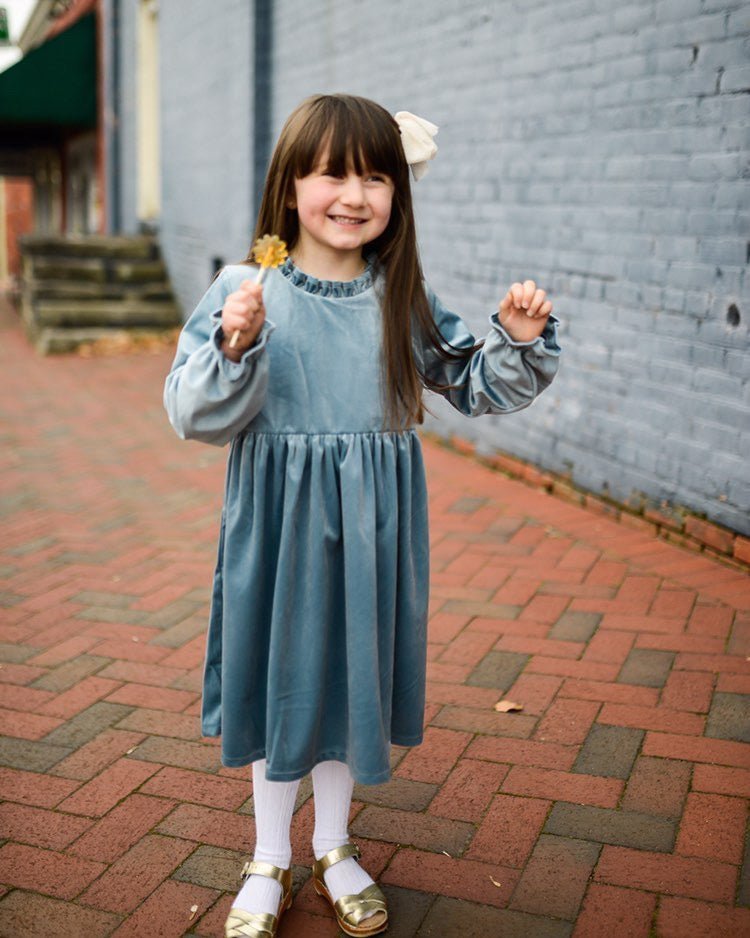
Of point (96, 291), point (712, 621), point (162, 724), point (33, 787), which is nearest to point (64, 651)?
point (162, 724)

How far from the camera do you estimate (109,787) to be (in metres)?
2.69

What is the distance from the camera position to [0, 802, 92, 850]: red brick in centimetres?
245

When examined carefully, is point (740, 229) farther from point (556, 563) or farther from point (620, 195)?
point (556, 563)

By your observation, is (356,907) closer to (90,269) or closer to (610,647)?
(610,647)

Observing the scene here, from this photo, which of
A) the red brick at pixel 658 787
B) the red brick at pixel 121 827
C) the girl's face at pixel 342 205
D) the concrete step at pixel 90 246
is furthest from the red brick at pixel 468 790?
the concrete step at pixel 90 246

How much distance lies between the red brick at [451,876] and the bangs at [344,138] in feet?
4.88

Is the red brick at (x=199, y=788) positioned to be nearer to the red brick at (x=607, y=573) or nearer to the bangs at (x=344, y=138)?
the bangs at (x=344, y=138)

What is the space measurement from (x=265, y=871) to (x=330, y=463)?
2.81 feet

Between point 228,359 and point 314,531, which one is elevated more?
point 228,359

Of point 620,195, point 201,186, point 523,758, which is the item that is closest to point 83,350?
point 201,186

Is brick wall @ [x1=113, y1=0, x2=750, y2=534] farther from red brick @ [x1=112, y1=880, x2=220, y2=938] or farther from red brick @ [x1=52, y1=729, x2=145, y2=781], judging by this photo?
red brick @ [x1=112, y1=880, x2=220, y2=938]

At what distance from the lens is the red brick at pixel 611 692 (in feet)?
10.2

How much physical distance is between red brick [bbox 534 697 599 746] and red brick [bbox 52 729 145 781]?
1.12m

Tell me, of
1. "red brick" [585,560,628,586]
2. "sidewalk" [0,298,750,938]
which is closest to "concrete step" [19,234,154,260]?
"sidewalk" [0,298,750,938]
